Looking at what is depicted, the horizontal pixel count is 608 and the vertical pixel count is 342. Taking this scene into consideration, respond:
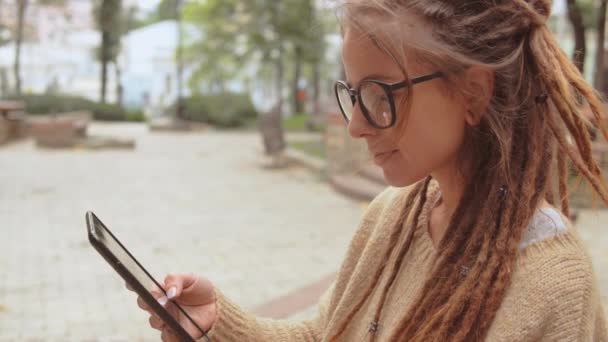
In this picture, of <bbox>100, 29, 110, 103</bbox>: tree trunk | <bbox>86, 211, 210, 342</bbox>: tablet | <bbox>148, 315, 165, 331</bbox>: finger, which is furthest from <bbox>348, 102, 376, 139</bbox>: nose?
<bbox>100, 29, 110, 103</bbox>: tree trunk

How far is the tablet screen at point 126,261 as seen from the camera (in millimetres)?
1170

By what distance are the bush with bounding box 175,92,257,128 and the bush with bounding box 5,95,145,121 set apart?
2.84 metres

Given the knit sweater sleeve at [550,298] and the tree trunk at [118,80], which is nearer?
the knit sweater sleeve at [550,298]

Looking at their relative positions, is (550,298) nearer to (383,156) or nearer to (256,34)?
(383,156)

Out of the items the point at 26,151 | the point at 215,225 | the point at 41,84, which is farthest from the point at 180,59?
the point at 215,225

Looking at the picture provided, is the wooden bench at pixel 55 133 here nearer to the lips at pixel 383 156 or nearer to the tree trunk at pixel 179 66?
the tree trunk at pixel 179 66

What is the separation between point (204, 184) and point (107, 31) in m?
18.7

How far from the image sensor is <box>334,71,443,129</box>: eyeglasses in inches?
44.5

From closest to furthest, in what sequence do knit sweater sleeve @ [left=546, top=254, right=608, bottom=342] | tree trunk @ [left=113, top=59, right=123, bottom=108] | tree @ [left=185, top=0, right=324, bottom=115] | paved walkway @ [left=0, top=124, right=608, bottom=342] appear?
knit sweater sleeve @ [left=546, top=254, right=608, bottom=342], paved walkway @ [left=0, top=124, right=608, bottom=342], tree @ [left=185, top=0, right=324, bottom=115], tree trunk @ [left=113, top=59, right=123, bottom=108]

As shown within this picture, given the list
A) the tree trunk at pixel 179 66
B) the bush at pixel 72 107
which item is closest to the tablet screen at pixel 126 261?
the tree trunk at pixel 179 66

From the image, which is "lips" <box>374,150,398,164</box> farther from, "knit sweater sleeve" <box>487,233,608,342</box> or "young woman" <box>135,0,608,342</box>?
"knit sweater sleeve" <box>487,233,608,342</box>

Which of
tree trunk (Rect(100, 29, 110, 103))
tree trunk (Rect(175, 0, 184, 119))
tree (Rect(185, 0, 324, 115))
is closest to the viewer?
tree (Rect(185, 0, 324, 115))

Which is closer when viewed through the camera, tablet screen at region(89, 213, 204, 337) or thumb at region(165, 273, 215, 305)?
tablet screen at region(89, 213, 204, 337)

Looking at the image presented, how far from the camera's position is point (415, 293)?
1270 mm
